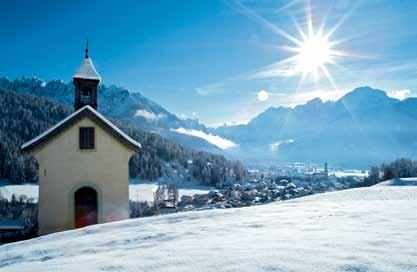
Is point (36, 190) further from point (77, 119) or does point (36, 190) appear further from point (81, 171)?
point (77, 119)

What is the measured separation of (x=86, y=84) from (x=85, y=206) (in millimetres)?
5811

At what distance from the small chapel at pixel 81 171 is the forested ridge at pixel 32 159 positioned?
10997 cm

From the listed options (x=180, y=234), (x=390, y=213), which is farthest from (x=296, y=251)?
(x=390, y=213)

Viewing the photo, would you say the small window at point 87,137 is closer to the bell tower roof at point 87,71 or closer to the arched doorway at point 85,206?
the arched doorway at point 85,206

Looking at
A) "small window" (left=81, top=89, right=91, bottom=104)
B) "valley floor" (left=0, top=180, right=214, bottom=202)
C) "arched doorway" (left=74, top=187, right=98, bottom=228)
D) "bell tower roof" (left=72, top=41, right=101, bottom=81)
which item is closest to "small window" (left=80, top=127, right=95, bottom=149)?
"small window" (left=81, top=89, right=91, bottom=104)

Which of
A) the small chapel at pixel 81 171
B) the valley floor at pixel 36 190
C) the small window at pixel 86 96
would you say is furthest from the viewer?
the valley floor at pixel 36 190

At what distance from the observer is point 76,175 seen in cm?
1405

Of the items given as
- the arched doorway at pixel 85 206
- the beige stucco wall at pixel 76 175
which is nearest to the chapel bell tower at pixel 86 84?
the beige stucco wall at pixel 76 175

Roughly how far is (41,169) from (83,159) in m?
1.75

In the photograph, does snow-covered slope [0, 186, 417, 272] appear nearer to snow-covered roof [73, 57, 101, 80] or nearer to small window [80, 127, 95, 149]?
small window [80, 127, 95, 149]

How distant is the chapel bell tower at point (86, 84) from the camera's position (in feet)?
50.2

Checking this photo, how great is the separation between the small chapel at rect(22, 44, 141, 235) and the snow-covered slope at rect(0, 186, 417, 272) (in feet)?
20.8

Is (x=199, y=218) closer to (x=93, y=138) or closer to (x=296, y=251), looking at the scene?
(x=296, y=251)

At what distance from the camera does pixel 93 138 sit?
1435 centimetres
